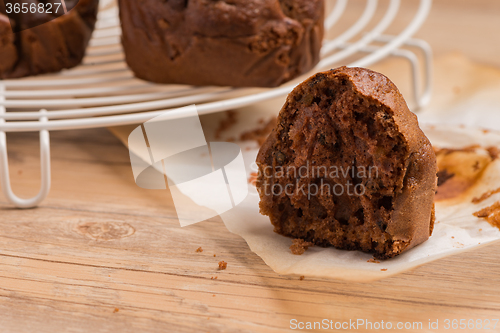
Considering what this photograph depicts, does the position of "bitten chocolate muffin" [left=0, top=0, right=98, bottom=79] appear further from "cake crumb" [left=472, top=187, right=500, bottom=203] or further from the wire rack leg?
"cake crumb" [left=472, top=187, right=500, bottom=203]

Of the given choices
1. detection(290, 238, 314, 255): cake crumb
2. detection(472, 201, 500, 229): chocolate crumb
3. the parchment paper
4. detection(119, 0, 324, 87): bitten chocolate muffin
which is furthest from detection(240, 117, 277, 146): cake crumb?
detection(472, 201, 500, 229): chocolate crumb

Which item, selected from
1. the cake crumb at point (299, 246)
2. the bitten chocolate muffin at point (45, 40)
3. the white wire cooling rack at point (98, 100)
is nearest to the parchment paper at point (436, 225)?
the cake crumb at point (299, 246)

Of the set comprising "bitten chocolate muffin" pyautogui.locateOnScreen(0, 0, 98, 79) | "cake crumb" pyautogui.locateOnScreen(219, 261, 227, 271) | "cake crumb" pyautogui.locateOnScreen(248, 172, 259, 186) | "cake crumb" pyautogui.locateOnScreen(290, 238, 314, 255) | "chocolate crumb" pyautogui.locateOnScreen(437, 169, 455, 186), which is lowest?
"cake crumb" pyautogui.locateOnScreen(248, 172, 259, 186)

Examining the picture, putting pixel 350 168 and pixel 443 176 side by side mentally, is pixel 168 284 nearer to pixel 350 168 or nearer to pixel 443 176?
pixel 350 168

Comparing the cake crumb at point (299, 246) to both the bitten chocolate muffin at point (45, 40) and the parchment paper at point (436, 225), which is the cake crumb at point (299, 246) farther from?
the bitten chocolate muffin at point (45, 40)

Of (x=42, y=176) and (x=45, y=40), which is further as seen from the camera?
(x=45, y=40)

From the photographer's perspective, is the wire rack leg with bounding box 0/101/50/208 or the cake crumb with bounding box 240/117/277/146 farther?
the cake crumb with bounding box 240/117/277/146

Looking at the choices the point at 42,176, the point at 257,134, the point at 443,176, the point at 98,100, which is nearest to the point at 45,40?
the point at 98,100
